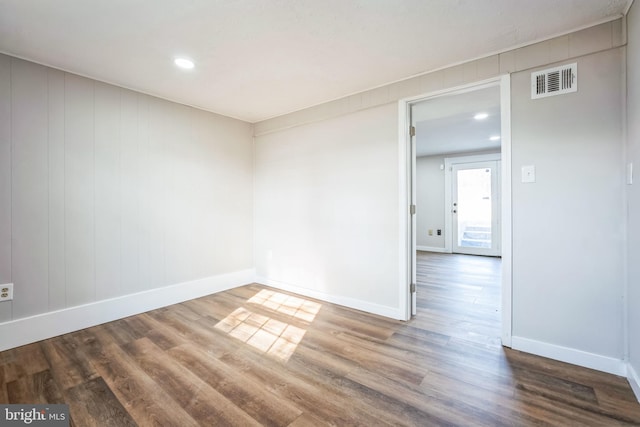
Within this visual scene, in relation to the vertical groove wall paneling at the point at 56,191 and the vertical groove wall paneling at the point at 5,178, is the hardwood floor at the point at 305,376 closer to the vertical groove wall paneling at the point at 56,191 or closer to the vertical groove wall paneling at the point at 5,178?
the vertical groove wall paneling at the point at 56,191

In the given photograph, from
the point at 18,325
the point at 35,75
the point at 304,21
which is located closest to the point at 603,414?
the point at 304,21

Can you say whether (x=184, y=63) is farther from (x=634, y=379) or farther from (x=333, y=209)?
(x=634, y=379)

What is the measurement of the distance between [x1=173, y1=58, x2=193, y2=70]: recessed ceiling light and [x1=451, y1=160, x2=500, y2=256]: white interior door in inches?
248

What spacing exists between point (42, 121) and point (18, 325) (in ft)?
5.58

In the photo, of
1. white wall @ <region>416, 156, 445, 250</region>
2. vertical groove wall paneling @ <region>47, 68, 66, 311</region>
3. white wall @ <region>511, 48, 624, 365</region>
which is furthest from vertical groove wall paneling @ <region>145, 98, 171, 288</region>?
white wall @ <region>416, 156, 445, 250</region>

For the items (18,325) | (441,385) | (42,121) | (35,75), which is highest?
(35,75)

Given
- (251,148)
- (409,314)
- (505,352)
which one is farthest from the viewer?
(251,148)

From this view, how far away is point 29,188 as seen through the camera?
2.40 metres

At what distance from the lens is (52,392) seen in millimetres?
1751

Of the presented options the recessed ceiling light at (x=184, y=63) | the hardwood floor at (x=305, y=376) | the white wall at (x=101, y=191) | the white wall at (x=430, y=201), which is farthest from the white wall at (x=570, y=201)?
the white wall at (x=430, y=201)

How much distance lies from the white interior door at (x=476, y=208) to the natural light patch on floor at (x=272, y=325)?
5.03 m

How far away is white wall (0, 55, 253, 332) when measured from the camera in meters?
2.36

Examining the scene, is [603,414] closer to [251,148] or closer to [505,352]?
[505,352]

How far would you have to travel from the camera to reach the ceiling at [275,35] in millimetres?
1774
